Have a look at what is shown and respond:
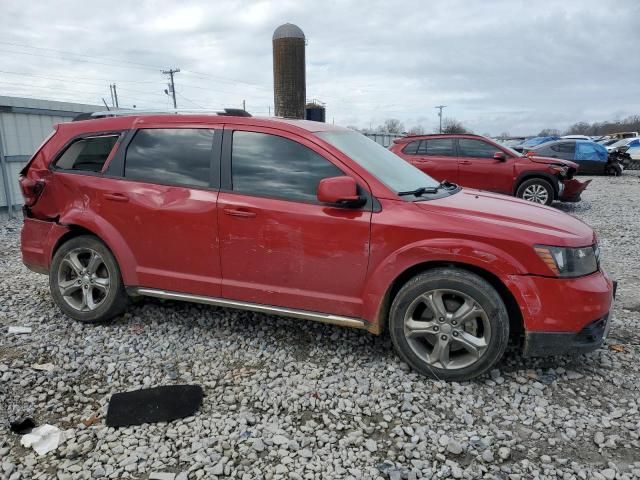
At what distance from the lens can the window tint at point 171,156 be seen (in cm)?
378

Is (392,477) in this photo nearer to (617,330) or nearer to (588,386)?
(588,386)

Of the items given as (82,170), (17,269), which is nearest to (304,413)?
(82,170)

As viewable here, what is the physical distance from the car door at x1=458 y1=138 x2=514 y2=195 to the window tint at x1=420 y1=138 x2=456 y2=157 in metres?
0.22

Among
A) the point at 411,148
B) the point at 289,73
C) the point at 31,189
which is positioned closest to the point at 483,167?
the point at 411,148

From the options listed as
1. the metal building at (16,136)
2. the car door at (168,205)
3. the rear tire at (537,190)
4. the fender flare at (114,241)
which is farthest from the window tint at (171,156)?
the rear tire at (537,190)

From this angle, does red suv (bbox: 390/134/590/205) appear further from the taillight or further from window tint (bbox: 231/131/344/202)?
the taillight

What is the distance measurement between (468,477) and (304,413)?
3.35 ft

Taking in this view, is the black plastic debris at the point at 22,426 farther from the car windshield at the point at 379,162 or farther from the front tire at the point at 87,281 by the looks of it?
the car windshield at the point at 379,162

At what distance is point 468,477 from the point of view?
2.44 meters

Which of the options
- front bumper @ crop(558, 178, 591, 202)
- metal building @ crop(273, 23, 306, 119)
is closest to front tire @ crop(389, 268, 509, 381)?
metal building @ crop(273, 23, 306, 119)

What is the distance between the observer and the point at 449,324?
323 cm

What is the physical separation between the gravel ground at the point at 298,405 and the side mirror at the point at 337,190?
4.13 ft

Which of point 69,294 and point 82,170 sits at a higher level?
point 82,170

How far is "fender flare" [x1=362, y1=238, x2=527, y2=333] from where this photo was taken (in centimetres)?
308
